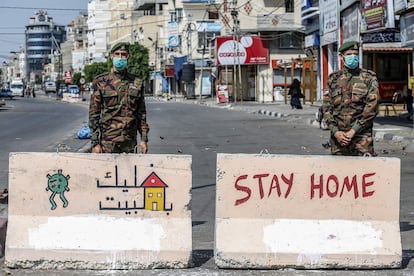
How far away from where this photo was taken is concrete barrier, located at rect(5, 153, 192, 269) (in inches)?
282

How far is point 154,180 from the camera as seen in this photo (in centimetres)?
717

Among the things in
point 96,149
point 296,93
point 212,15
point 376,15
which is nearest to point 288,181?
point 96,149

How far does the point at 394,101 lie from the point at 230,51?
32.1 metres

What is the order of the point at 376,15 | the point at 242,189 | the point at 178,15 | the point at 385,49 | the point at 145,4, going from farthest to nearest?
the point at 145,4 → the point at 178,15 → the point at 385,49 → the point at 376,15 → the point at 242,189

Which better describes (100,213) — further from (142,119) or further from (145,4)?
(145,4)

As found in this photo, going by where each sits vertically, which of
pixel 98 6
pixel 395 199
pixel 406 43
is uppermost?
pixel 98 6

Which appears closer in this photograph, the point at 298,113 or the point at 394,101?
the point at 394,101

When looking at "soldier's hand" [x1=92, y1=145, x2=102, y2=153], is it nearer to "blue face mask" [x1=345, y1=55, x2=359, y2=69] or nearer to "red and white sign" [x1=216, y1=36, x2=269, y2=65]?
"blue face mask" [x1=345, y1=55, x2=359, y2=69]

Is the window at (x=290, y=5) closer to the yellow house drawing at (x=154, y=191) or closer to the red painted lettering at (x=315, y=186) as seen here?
the red painted lettering at (x=315, y=186)

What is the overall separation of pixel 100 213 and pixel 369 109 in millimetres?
2828

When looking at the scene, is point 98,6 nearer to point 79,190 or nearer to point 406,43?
point 406,43

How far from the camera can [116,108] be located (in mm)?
8344

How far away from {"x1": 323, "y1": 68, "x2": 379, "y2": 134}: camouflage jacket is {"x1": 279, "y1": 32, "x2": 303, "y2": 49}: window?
53919mm

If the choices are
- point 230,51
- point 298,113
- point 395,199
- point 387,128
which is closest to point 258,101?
point 230,51
